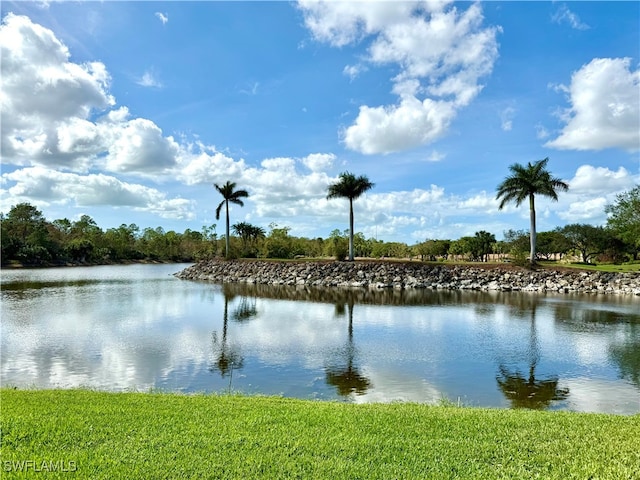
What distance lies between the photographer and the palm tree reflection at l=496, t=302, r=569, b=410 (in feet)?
29.9

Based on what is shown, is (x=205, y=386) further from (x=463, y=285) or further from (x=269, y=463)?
(x=463, y=285)

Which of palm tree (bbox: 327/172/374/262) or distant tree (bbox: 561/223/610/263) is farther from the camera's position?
distant tree (bbox: 561/223/610/263)

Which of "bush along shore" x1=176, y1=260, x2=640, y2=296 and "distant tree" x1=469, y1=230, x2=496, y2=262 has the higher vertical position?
"distant tree" x1=469, y1=230, x2=496, y2=262

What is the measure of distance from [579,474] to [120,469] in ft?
15.5

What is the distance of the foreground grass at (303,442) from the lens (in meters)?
4.59

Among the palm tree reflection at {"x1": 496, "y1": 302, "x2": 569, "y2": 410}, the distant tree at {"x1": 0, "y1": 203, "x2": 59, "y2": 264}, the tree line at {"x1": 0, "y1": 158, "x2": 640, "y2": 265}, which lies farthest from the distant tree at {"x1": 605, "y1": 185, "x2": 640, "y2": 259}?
the distant tree at {"x1": 0, "y1": 203, "x2": 59, "y2": 264}

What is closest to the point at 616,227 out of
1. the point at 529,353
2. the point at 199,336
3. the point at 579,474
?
the point at 529,353

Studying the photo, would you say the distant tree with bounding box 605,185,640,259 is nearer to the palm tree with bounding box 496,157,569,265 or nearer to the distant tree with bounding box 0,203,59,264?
the palm tree with bounding box 496,157,569,265

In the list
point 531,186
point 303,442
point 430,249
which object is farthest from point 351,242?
point 303,442

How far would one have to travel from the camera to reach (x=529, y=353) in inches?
532

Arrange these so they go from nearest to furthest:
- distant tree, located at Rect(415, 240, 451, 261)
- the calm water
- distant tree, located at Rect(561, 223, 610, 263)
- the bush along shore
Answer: the calm water
the bush along shore
distant tree, located at Rect(561, 223, 610, 263)
distant tree, located at Rect(415, 240, 451, 261)

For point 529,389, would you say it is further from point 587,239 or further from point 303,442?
point 587,239

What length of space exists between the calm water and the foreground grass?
3.03 m

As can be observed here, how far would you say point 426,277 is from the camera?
40375 millimetres
